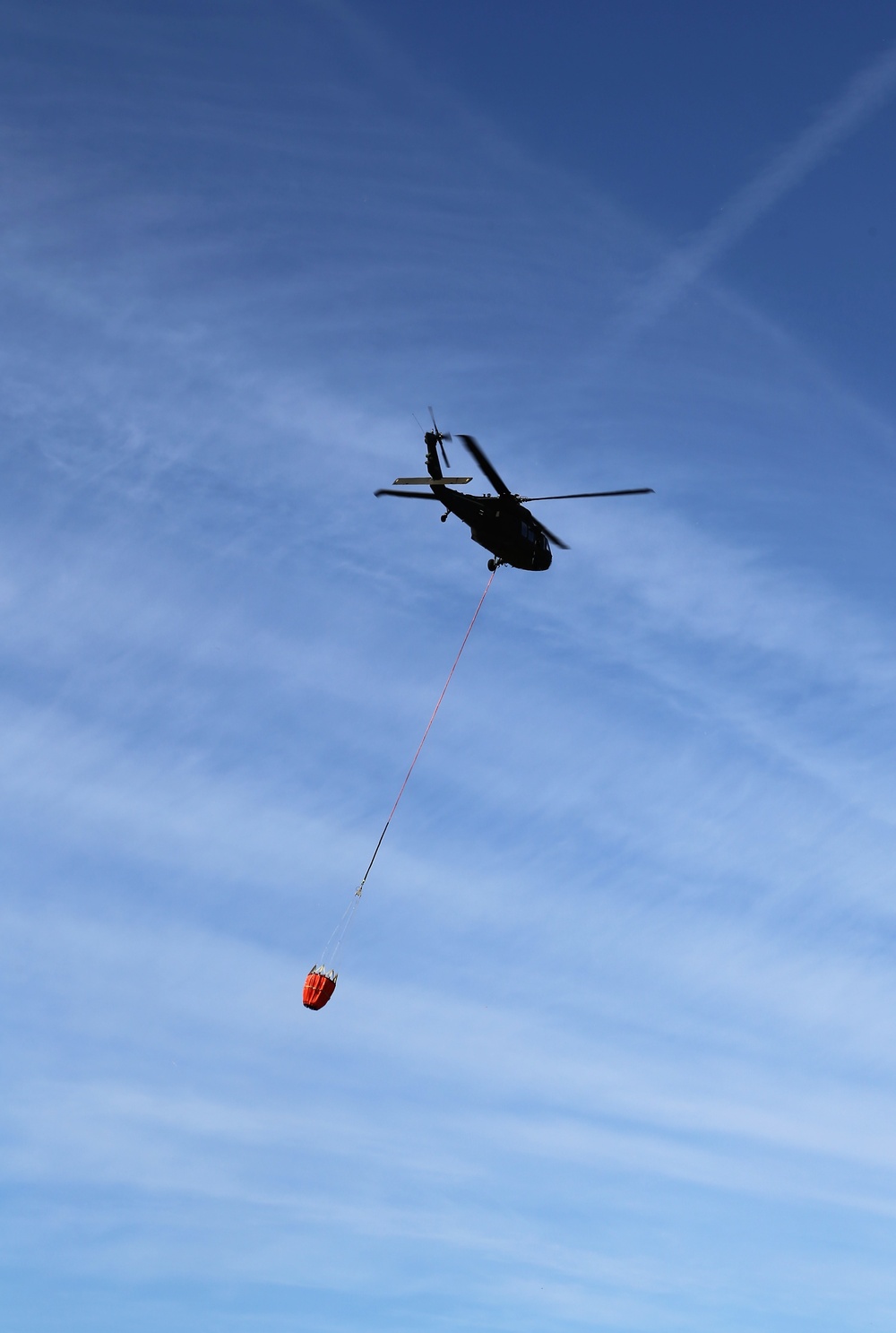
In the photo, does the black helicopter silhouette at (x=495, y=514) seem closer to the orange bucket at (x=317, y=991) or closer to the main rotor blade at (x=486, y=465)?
the main rotor blade at (x=486, y=465)

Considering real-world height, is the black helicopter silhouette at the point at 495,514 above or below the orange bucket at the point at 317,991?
above

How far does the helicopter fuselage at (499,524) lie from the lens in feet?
190

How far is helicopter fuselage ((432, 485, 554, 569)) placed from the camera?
190ft

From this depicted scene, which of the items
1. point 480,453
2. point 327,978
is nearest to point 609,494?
point 480,453

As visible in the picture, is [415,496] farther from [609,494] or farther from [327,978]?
[327,978]

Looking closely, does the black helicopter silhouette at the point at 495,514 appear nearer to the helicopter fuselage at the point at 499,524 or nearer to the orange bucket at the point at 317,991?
the helicopter fuselage at the point at 499,524

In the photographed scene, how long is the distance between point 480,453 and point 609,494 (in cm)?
683

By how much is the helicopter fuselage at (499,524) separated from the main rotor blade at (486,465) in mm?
1219

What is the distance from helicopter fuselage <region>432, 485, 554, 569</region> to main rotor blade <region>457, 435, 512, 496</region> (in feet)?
4.00

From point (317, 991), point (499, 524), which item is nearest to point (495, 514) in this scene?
point (499, 524)

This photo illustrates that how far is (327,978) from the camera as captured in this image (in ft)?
169

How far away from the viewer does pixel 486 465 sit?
173 ft

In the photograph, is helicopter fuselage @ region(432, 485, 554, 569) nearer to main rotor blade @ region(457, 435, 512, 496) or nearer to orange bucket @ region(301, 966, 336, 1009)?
main rotor blade @ region(457, 435, 512, 496)

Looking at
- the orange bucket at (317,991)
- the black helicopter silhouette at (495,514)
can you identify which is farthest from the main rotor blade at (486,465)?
the orange bucket at (317,991)
